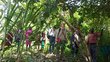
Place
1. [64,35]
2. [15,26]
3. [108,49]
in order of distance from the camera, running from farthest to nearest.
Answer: [64,35]
[108,49]
[15,26]

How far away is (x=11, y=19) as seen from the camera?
1.70 m

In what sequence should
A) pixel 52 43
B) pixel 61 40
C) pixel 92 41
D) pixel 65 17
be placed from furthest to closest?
pixel 52 43 → pixel 61 40 → pixel 92 41 → pixel 65 17

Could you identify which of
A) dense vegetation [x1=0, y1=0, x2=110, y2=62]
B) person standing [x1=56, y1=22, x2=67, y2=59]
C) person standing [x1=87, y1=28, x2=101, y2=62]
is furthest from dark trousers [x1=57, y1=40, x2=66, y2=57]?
person standing [x1=87, y1=28, x2=101, y2=62]

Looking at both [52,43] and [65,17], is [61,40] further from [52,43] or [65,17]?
[65,17]

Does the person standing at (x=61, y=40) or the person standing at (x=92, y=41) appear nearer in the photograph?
the person standing at (x=92, y=41)

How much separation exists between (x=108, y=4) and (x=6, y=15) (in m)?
7.91

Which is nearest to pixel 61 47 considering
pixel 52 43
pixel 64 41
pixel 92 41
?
pixel 64 41

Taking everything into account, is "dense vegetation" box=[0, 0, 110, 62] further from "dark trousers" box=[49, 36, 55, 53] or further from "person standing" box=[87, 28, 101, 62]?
"dark trousers" box=[49, 36, 55, 53]

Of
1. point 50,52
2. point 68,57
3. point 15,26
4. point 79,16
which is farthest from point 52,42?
point 15,26

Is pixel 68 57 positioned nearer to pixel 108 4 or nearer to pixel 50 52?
pixel 50 52

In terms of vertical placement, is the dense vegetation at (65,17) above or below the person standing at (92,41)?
above

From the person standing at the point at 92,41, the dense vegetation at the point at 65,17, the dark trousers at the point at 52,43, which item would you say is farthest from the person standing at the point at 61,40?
the person standing at the point at 92,41

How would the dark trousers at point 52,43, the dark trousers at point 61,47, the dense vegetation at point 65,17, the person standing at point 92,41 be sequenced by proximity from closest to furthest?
the dense vegetation at point 65,17 → the person standing at point 92,41 → the dark trousers at point 61,47 → the dark trousers at point 52,43

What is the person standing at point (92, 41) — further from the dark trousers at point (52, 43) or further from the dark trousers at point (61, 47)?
the dark trousers at point (52, 43)
